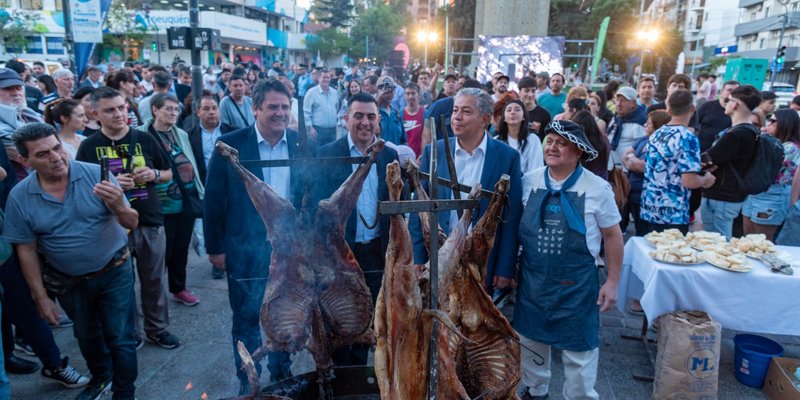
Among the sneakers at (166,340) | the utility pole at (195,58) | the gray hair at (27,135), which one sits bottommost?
the sneakers at (166,340)

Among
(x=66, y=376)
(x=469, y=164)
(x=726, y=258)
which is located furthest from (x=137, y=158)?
(x=726, y=258)

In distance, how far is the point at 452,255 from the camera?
1.96 m

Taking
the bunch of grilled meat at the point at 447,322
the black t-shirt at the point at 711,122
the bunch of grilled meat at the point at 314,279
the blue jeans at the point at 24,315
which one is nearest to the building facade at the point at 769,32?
the black t-shirt at the point at 711,122

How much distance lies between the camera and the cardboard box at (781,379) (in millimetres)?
3596

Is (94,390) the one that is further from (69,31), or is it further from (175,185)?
(69,31)

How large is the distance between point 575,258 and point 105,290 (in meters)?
3.17

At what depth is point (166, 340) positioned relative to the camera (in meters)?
4.47

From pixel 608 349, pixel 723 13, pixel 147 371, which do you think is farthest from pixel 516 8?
pixel 723 13

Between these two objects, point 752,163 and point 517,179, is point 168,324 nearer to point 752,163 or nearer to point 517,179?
point 517,179

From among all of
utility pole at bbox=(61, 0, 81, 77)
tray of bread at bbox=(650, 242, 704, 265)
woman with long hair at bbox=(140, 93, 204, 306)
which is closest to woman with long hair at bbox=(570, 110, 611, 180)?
tray of bread at bbox=(650, 242, 704, 265)

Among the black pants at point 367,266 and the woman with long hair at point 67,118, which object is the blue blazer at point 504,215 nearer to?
the black pants at point 367,266

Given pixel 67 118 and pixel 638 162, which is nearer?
pixel 67 118

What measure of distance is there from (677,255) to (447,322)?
10.1 feet

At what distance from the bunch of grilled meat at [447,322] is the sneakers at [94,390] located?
2.84 meters
